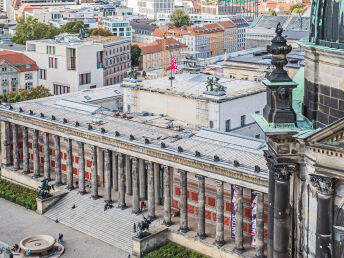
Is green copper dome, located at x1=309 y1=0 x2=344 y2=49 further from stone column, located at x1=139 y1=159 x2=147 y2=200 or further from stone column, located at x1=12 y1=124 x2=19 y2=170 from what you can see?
stone column, located at x1=12 y1=124 x2=19 y2=170

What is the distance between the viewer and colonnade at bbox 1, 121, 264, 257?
104 metres

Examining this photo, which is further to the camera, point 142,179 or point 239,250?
point 142,179

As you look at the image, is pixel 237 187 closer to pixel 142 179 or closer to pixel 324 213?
pixel 142 179

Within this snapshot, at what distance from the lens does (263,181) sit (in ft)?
320

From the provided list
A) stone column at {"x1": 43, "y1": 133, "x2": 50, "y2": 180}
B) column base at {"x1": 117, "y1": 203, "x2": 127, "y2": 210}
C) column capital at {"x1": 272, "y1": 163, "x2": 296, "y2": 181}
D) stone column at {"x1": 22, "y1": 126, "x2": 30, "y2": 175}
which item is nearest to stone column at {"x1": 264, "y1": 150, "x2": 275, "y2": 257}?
column capital at {"x1": 272, "y1": 163, "x2": 296, "y2": 181}

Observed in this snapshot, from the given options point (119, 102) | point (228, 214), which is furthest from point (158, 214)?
point (119, 102)

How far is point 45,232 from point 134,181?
19042 millimetres

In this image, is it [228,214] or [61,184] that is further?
[61,184]

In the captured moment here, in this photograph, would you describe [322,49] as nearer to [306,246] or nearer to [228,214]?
[306,246]

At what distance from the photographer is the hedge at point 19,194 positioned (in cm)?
13373

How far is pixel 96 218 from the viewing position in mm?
122750

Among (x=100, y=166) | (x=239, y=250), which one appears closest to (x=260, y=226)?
(x=239, y=250)

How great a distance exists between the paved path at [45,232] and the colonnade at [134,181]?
958cm

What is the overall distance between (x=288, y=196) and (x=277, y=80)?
26.9 ft
